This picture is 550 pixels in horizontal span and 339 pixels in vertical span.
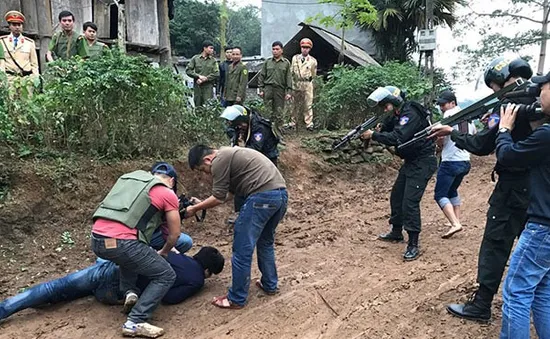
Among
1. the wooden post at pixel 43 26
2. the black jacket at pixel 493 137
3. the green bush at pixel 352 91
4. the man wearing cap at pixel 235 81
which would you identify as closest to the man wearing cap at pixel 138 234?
the black jacket at pixel 493 137

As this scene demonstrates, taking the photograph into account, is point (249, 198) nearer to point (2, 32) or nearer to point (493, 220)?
point (493, 220)

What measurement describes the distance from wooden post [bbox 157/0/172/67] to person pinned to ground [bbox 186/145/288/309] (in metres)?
8.32

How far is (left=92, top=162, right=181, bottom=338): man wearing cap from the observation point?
389 cm

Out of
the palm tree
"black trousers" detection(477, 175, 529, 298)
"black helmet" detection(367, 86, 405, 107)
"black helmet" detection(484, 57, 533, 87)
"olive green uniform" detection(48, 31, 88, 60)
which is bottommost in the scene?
"black trousers" detection(477, 175, 529, 298)

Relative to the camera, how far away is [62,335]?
13.0 ft

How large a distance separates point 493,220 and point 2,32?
9065 millimetres

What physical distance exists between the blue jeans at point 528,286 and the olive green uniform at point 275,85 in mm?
6635

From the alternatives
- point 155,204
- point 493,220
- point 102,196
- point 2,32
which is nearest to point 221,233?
point 102,196

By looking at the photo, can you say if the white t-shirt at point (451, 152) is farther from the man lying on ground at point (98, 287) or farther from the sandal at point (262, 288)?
the man lying on ground at point (98, 287)

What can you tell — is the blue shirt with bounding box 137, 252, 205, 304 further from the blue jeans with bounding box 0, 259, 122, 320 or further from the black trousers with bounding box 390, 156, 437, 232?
the black trousers with bounding box 390, 156, 437, 232

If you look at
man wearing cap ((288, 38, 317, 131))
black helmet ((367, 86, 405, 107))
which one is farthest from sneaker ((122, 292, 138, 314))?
man wearing cap ((288, 38, 317, 131))

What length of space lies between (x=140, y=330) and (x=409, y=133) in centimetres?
337

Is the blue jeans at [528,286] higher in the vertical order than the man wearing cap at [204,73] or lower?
lower

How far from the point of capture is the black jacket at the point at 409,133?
17.6 ft
